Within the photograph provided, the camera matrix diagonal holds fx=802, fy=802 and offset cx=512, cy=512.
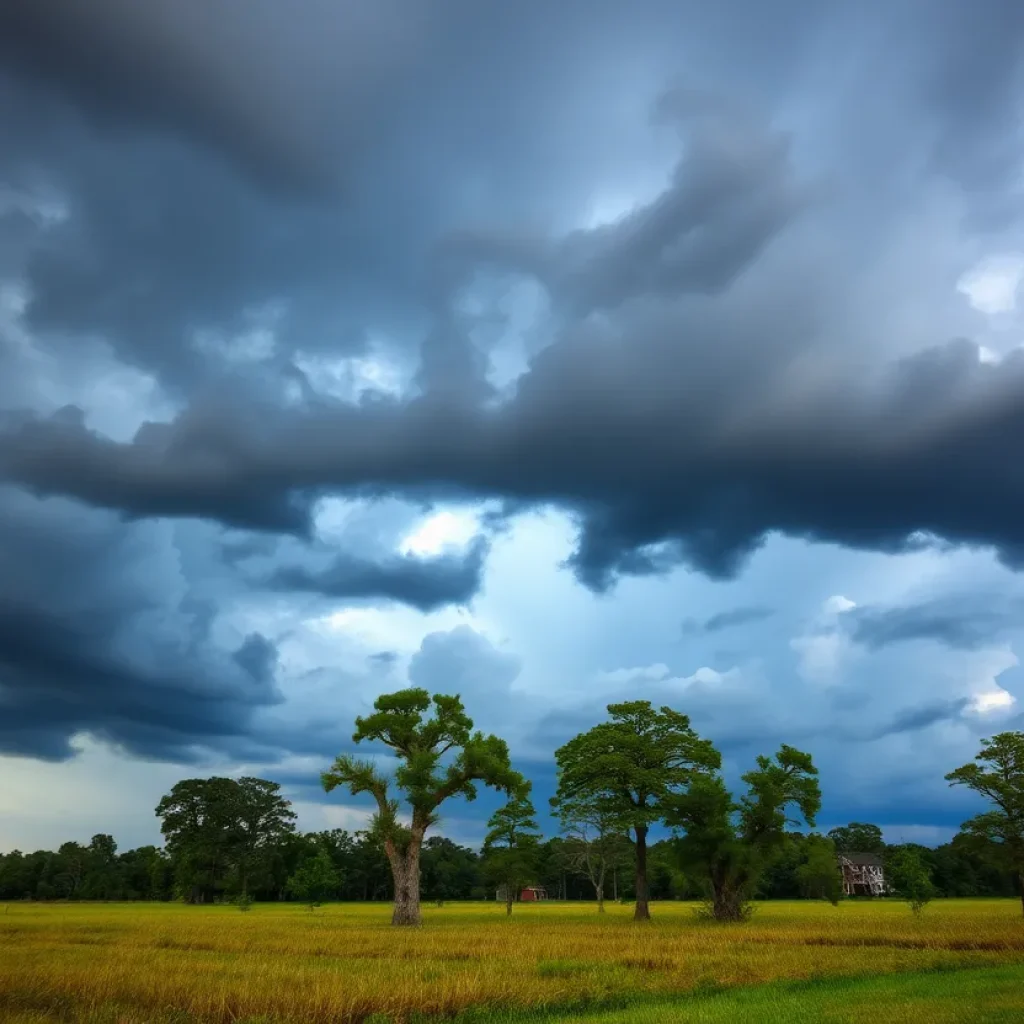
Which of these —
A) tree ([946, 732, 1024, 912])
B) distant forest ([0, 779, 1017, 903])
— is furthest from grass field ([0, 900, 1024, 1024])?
distant forest ([0, 779, 1017, 903])

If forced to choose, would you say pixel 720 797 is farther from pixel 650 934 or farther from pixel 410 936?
pixel 410 936

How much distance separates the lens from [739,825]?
5909cm

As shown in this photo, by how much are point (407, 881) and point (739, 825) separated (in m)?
24.4

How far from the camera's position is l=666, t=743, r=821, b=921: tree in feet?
186

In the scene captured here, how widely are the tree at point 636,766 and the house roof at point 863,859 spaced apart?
455 feet

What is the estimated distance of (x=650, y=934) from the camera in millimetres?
41656

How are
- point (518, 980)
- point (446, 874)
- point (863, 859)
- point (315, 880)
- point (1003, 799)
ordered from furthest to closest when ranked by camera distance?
point (863, 859) → point (446, 874) → point (315, 880) → point (1003, 799) → point (518, 980)

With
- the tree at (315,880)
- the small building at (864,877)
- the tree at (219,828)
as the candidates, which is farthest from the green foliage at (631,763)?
the small building at (864,877)

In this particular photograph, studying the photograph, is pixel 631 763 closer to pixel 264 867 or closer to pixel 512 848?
pixel 512 848

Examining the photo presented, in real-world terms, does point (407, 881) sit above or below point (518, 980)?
above

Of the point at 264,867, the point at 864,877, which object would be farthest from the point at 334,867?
the point at 864,877

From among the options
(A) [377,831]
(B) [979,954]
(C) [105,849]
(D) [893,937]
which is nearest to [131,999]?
(B) [979,954]

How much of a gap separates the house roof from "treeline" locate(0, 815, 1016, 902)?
28712 mm

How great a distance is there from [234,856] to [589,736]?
8935cm
